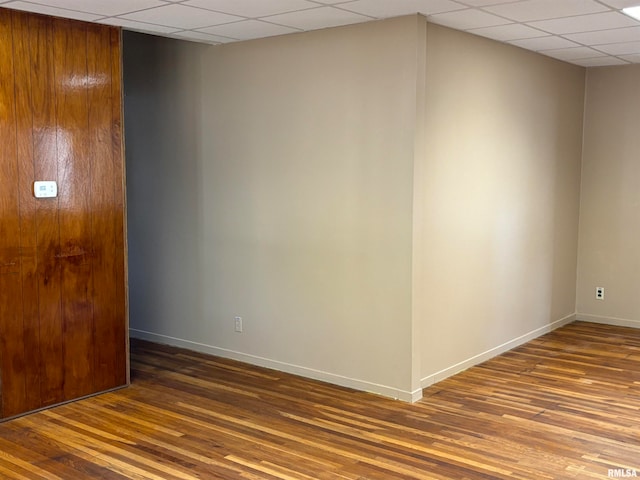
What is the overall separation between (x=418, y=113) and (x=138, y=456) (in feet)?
8.81

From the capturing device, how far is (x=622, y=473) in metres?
3.57

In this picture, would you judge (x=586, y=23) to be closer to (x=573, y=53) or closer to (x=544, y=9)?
(x=544, y=9)

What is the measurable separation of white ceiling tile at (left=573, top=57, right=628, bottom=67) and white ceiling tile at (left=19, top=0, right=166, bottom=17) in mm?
4130

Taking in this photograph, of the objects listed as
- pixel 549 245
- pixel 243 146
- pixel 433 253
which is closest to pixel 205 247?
pixel 243 146

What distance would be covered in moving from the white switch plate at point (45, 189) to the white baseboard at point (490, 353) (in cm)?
278

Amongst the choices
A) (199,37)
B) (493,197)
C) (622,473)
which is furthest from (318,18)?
(622,473)

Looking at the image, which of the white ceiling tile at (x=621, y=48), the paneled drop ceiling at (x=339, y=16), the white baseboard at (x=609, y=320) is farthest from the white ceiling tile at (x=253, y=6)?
the white baseboard at (x=609, y=320)

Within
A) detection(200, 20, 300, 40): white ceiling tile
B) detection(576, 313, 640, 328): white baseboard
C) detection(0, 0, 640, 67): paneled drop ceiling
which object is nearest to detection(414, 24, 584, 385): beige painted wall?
detection(576, 313, 640, 328): white baseboard

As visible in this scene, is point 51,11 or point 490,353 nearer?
point 51,11

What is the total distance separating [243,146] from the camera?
5.48 m

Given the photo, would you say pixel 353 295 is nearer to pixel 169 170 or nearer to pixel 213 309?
pixel 213 309

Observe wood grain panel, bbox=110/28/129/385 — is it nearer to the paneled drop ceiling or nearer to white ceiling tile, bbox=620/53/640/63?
the paneled drop ceiling

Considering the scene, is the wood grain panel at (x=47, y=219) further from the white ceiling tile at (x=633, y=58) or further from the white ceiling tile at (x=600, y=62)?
the white ceiling tile at (x=633, y=58)

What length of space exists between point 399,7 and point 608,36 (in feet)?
6.44
